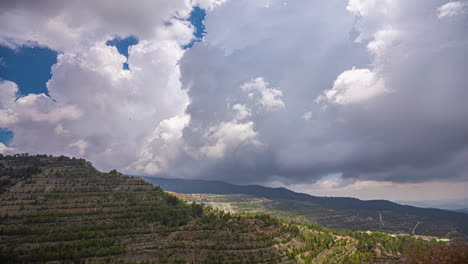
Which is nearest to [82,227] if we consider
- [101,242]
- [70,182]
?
[101,242]

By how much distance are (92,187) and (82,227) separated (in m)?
46.1

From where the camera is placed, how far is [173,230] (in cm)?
9906

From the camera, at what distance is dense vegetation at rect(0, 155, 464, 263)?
7925 cm

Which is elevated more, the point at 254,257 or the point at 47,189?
the point at 47,189

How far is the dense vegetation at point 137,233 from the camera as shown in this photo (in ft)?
260

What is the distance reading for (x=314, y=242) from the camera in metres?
101

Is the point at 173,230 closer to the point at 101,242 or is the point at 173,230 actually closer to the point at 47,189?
the point at 101,242

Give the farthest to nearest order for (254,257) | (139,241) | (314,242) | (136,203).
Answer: (136,203)
(314,242)
(139,241)
(254,257)

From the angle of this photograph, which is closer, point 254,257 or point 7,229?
point 254,257

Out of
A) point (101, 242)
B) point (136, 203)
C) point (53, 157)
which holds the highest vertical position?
point (53, 157)

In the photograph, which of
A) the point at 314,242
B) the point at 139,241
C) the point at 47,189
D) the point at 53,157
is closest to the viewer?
the point at 139,241

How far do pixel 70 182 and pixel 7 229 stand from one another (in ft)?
165

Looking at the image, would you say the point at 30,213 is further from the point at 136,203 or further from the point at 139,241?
the point at 139,241

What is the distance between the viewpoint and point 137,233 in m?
93.8
